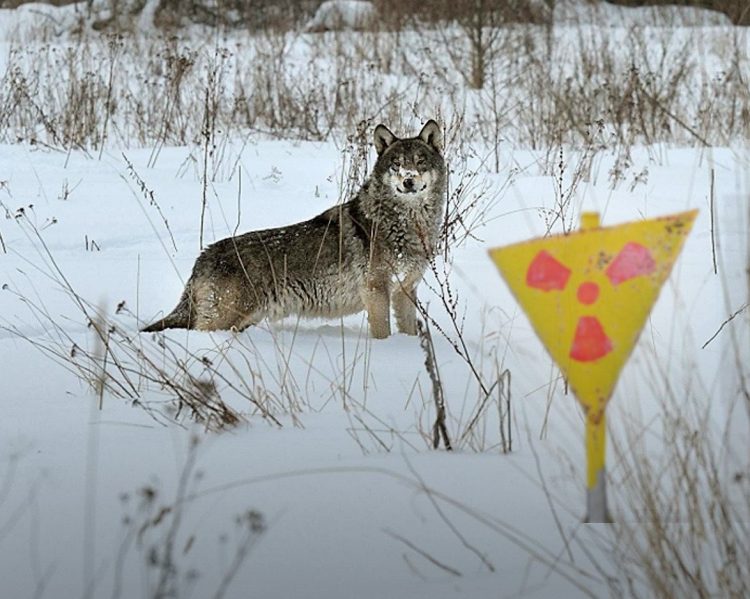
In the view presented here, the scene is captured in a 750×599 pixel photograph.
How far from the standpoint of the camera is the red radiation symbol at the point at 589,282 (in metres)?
2.08

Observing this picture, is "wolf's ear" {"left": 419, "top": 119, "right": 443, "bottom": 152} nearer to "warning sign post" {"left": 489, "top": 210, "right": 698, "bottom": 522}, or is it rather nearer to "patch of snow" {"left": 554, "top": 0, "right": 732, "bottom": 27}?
"warning sign post" {"left": 489, "top": 210, "right": 698, "bottom": 522}

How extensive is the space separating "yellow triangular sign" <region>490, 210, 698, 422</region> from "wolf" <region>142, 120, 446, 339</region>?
10.4 ft

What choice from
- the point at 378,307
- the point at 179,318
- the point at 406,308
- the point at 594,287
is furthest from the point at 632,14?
the point at 594,287

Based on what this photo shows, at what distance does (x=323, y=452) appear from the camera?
3.11 metres

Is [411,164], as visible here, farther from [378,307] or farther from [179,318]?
[179,318]

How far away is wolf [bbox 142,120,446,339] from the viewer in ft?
17.5

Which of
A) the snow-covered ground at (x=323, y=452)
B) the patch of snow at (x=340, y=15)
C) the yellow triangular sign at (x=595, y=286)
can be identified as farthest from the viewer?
the patch of snow at (x=340, y=15)

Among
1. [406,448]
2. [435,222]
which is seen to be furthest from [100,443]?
[435,222]

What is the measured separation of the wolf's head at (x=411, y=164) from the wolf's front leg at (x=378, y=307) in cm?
50

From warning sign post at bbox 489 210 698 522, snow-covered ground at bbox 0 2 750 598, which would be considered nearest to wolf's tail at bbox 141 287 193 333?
snow-covered ground at bbox 0 2 750 598

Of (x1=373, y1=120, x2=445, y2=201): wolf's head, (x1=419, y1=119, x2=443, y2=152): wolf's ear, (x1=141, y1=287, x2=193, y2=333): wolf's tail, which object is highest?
(x1=419, y1=119, x2=443, y2=152): wolf's ear

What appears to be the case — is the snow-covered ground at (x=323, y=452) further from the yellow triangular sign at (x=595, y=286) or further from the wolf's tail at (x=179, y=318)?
the yellow triangular sign at (x=595, y=286)

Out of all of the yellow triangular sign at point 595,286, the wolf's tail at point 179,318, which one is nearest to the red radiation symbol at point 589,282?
the yellow triangular sign at point 595,286

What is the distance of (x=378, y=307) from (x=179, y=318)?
3.21 ft
